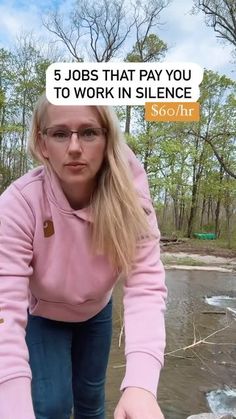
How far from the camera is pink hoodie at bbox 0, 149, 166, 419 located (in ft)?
3.43

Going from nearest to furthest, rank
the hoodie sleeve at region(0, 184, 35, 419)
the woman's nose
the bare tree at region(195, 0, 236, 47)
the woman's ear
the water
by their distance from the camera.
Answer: the hoodie sleeve at region(0, 184, 35, 419), the woman's nose, the woman's ear, the water, the bare tree at region(195, 0, 236, 47)

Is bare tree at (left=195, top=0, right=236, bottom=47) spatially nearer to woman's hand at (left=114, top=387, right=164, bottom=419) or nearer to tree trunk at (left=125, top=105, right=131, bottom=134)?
tree trunk at (left=125, top=105, right=131, bottom=134)

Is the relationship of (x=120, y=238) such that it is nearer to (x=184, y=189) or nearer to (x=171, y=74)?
(x=171, y=74)

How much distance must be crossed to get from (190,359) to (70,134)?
329 centimetres

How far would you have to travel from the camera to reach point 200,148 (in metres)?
20.5

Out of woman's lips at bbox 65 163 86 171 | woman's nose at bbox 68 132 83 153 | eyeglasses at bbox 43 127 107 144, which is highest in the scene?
eyeglasses at bbox 43 127 107 144

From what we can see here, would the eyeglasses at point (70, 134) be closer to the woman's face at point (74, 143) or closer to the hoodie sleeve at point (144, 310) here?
the woman's face at point (74, 143)

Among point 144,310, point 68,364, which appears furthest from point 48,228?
point 68,364

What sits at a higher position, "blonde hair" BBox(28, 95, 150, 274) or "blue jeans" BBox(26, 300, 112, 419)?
"blonde hair" BBox(28, 95, 150, 274)

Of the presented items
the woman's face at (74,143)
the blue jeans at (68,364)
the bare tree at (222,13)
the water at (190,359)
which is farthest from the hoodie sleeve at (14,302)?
the bare tree at (222,13)

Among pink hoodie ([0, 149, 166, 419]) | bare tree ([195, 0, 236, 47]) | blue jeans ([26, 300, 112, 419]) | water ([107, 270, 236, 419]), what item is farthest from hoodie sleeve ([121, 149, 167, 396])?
bare tree ([195, 0, 236, 47])

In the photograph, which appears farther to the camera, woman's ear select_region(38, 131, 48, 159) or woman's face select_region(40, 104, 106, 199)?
woman's ear select_region(38, 131, 48, 159)

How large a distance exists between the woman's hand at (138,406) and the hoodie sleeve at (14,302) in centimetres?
21

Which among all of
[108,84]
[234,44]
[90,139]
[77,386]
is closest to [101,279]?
[90,139]
